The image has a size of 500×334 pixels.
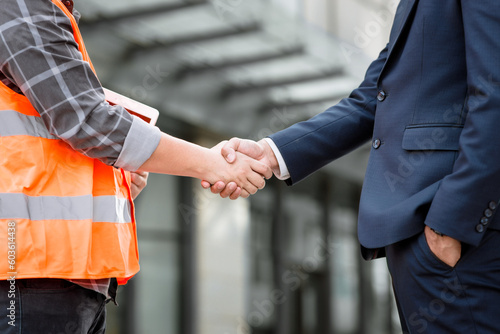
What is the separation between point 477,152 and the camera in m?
1.69

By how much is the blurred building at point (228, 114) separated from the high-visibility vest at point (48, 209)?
162 inches

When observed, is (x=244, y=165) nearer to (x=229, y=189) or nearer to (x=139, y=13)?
(x=229, y=189)

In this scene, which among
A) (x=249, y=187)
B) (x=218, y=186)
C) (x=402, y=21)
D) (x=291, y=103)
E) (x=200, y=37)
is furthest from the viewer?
(x=291, y=103)

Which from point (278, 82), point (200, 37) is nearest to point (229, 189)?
point (200, 37)

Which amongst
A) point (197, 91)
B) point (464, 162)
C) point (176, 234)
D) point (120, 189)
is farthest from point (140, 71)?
point (464, 162)

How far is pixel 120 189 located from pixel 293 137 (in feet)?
2.73

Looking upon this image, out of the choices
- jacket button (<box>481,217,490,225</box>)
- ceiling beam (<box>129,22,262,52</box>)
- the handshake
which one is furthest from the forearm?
ceiling beam (<box>129,22,262,52</box>)

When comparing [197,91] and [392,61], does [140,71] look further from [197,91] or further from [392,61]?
[392,61]

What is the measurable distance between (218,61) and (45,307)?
18.7 ft

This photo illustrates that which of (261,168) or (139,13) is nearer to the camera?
(261,168)

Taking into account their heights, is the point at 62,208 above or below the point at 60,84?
below

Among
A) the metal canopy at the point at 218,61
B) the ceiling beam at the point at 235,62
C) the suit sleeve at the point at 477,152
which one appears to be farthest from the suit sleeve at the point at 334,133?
the ceiling beam at the point at 235,62

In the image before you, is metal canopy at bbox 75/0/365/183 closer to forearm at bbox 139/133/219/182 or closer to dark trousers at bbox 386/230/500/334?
forearm at bbox 139/133/219/182

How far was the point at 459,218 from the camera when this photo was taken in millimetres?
1661
